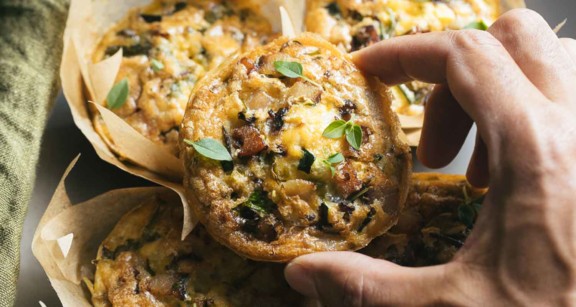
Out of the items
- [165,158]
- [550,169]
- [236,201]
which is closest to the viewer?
[550,169]

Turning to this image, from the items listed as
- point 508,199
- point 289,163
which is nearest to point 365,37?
point 289,163

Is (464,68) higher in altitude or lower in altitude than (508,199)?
higher

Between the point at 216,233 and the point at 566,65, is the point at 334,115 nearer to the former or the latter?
the point at 216,233

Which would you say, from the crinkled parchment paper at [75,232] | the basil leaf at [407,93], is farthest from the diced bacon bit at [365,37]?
the crinkled parchment paper at [75,232]

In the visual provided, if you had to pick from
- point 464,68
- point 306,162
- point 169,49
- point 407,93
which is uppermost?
point 464,68

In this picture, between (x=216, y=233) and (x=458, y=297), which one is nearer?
(x=458, y=297)

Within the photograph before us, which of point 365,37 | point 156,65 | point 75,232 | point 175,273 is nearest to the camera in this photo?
point 175,273

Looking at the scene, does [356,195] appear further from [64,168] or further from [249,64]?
[64,168]

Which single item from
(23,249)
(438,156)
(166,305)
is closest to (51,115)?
(23,249)
